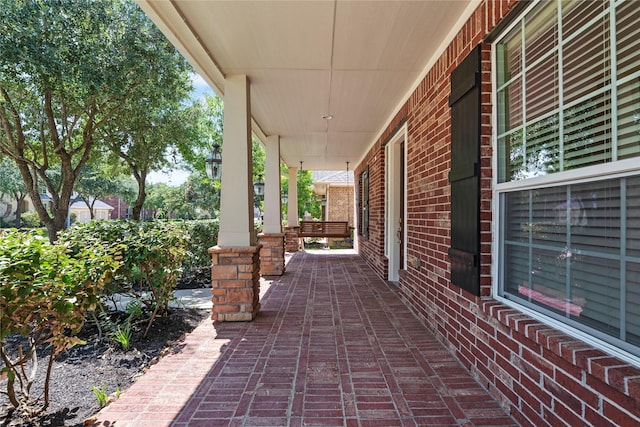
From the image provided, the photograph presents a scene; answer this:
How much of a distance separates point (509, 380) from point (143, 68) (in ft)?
22.3

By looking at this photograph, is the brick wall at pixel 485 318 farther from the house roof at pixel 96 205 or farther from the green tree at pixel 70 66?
the house roof at pixel 96 205

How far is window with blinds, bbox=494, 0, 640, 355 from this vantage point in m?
1.39

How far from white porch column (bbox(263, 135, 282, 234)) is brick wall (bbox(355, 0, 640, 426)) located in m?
3.02

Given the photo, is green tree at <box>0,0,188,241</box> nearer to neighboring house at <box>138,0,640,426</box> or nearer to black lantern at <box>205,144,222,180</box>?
black lantern at <box>205,144,222,180</box>

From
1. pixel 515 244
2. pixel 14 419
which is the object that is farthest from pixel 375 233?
pixel 14 419

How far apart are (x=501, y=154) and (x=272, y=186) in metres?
5.14

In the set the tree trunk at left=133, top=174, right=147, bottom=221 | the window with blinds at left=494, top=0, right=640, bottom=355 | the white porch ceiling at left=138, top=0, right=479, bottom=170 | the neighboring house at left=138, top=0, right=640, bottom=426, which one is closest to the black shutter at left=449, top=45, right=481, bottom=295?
the neighboring house at left=138, top=0, right=640, bottom=426

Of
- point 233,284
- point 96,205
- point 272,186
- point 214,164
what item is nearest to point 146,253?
point 233,284

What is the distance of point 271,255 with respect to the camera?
683 centimetres

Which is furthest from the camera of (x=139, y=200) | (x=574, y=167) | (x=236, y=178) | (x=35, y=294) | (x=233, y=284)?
(x=139, y=200)

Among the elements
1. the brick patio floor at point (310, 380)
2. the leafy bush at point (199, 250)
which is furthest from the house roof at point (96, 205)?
the brick patio floor at point (310, 380)

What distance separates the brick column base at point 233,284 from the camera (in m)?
3.87

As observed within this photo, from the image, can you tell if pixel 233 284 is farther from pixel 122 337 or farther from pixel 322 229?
pixel 322 229

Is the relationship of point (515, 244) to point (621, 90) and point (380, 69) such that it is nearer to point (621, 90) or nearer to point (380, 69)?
point (621, 90)
